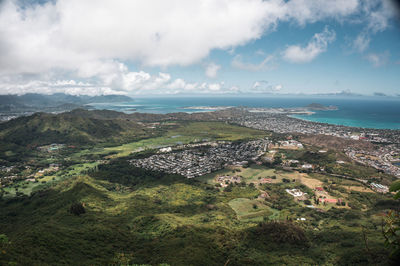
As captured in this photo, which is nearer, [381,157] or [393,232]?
[393,232]

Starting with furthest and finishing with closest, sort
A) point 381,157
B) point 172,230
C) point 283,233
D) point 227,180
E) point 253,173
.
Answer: point 381,157 → point 253,173 → point 227,180 → point 172,230 → point 283,233

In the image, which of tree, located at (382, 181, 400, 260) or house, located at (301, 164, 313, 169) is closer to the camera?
tree, located at (382, 181, 400, 260)

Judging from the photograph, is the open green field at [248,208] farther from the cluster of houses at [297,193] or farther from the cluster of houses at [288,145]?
the cluster of houses at [288,145]

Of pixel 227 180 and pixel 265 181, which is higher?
pixel 265 181

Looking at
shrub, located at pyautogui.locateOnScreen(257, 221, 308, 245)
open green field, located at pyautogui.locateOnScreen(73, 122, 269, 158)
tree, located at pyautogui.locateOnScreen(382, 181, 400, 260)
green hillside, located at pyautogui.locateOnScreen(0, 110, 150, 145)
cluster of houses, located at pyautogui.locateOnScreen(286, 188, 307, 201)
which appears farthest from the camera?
green hillside, located at pyautogui.locateOnScreen(0, 110, 150, 145)

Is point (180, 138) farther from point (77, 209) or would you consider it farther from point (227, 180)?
point (77, 209)

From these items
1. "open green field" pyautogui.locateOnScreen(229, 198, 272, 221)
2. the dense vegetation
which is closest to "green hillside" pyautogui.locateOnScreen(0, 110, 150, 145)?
the dense vegetation

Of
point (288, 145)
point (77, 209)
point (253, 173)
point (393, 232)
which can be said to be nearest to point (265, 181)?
point (253, 173)

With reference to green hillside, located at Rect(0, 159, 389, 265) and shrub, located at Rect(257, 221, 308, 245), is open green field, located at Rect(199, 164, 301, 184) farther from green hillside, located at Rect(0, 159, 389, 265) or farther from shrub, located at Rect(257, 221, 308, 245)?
shrub, located at Rect(257, 221, 308, 245)

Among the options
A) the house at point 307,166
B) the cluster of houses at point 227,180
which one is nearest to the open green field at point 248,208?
the cluster of houses at point 227,180
